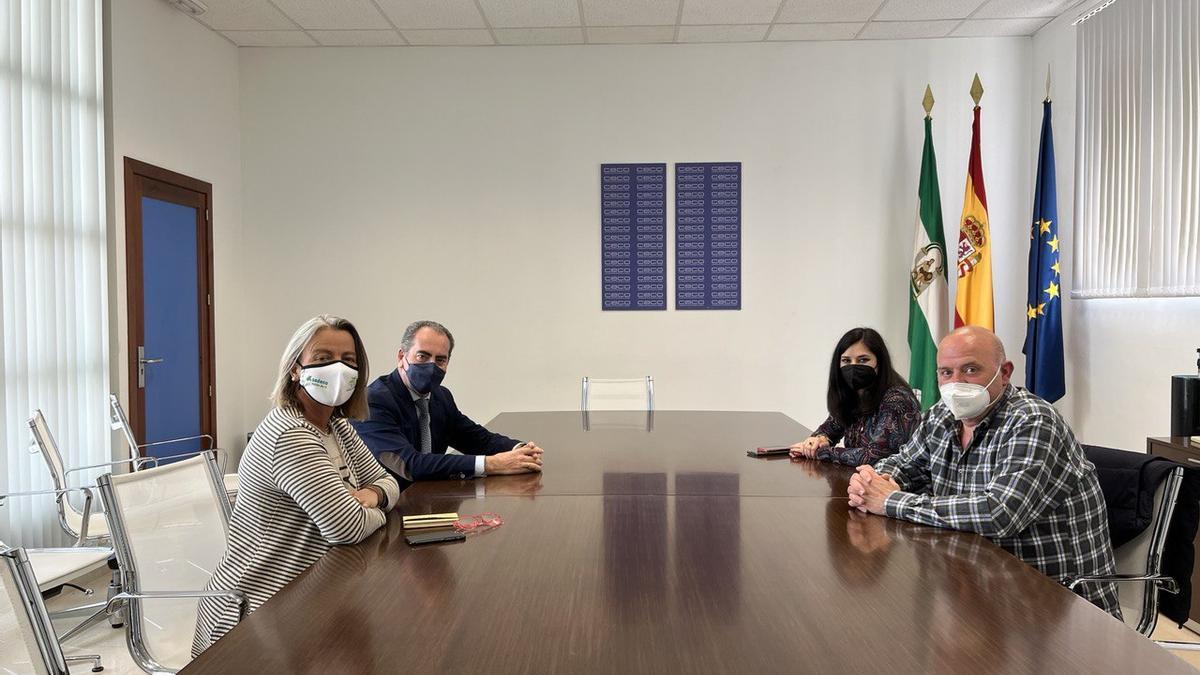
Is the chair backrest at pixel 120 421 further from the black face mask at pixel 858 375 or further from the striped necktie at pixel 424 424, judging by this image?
the black face mask at pixel 858 375

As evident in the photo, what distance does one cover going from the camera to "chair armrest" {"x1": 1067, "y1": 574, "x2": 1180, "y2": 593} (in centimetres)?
204

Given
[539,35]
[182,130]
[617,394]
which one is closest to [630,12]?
[539,35]

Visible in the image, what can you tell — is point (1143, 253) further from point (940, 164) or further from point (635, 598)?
point (635, 598)

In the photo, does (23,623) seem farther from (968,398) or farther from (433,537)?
(968,398)

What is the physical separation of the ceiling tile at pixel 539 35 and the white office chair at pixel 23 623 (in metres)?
4.61

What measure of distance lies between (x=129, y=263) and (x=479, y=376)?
2.20 m

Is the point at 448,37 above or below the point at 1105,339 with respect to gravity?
above

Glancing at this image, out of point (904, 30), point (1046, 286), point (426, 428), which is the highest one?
point (904, 30)

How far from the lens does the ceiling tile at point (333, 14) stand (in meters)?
4.92

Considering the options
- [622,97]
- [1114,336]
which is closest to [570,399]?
[622,97]

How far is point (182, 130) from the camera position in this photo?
5.07 metres

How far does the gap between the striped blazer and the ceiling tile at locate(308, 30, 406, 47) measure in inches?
157

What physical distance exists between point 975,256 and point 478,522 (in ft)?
14.3

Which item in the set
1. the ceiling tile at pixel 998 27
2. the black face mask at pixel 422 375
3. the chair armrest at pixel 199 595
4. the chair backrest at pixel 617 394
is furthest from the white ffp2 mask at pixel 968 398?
the ceiling tile at pixel 998 27
